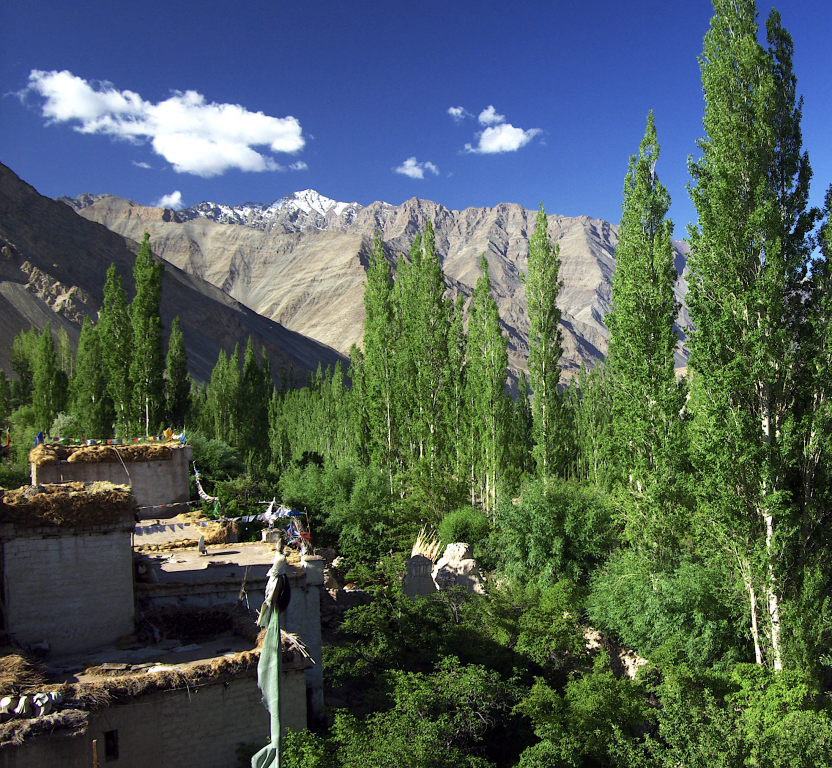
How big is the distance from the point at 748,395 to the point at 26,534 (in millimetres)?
12084

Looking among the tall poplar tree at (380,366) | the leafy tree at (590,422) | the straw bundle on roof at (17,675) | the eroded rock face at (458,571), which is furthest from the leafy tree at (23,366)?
the straw bundle on roof at (17,675)

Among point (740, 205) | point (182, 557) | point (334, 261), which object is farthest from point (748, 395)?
point (334, 261)

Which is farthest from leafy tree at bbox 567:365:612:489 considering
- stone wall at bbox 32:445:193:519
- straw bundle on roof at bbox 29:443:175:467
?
straw bundle on roof at bbox 29:443:175:467

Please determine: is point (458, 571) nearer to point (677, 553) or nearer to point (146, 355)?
point (677, 553)

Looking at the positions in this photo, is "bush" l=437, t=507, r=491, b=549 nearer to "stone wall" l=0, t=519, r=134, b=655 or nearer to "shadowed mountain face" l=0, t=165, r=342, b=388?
"stone wall" l=0, t=519, r=134, b=655

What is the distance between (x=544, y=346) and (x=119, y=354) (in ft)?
58.8

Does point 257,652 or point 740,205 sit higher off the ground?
point 740,205

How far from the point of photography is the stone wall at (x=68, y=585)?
941cm

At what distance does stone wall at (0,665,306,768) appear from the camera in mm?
8078

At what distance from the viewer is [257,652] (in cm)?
909

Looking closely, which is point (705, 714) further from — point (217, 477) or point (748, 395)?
→ point (217, 477)

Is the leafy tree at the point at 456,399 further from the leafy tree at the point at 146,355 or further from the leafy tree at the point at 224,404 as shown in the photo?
the leafy tree at the point at 224,404

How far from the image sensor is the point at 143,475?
1722 centimetres

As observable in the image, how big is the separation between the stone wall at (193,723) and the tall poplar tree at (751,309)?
7915 millimetres
